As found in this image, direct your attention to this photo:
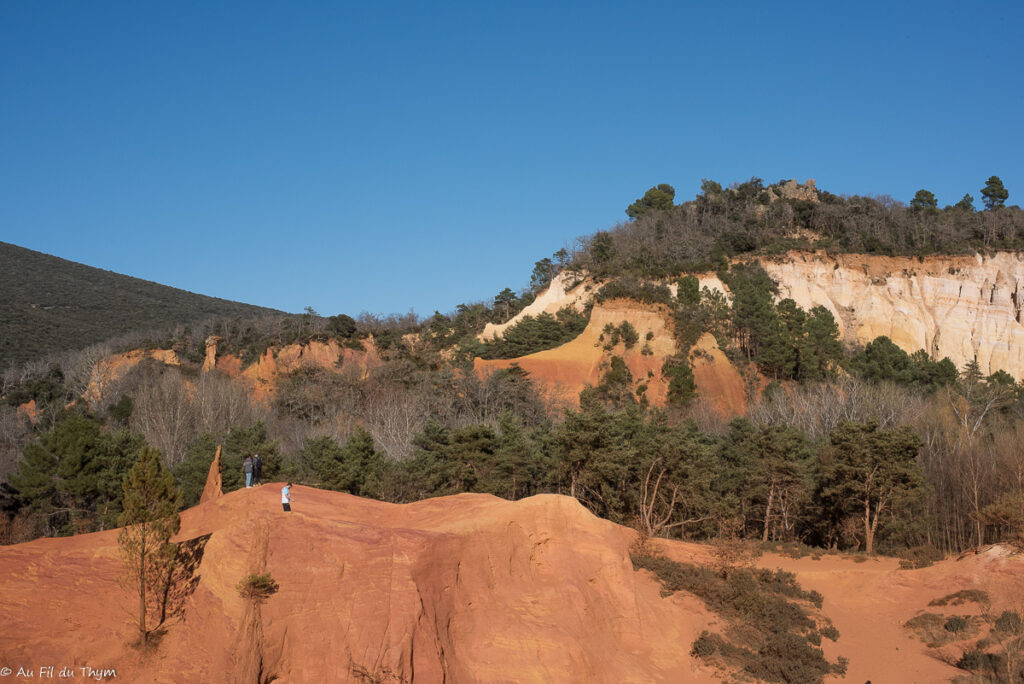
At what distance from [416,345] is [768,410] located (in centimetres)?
3442

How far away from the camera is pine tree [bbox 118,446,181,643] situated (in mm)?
15500

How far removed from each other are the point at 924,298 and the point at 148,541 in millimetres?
72424

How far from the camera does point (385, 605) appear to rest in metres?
15.5

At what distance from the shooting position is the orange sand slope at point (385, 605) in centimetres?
1515

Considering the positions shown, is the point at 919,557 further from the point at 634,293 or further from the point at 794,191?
the point at 794,191

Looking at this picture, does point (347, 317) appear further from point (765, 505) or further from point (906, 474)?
point (906, 474)

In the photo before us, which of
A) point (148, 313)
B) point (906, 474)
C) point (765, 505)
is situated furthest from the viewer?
point (148, 313)

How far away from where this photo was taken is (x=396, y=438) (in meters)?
43.6

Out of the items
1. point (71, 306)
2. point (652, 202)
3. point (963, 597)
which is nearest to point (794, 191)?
point (652, 202)

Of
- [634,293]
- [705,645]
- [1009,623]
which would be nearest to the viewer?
[705,645]

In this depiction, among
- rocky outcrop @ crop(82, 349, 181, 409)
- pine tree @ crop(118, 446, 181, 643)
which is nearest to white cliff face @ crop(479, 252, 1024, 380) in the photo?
rocky outcrop @ crop(82, 349, 181, 409)

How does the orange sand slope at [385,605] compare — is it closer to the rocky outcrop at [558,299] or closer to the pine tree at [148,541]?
the pine tree at [148,541]

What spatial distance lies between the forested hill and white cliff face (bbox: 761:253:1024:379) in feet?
230

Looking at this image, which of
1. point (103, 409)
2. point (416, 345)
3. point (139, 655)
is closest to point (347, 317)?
point (416, 345)
